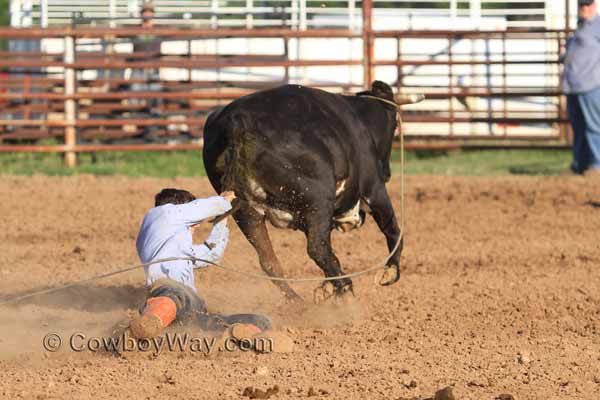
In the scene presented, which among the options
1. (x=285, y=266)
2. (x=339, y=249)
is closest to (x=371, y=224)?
(x=339, y=249)

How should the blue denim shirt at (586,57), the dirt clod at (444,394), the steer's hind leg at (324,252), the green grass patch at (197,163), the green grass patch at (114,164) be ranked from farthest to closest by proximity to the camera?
the green grass patch at (197,163) < the green grass patch at (114,164) < the blue denim shirt at (586,57) < the steer's hind leg at (324,252) < the dirt clod at (444,394)

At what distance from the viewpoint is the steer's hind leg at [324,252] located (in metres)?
6.14

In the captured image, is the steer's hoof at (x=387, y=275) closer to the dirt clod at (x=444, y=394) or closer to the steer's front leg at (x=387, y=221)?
the steer's front leg at (x=387, y=221)

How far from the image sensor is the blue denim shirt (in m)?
13.0

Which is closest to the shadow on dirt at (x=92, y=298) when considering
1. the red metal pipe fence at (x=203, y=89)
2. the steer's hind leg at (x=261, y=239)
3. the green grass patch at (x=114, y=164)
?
the steer's hind leg at (x=261, y=239)

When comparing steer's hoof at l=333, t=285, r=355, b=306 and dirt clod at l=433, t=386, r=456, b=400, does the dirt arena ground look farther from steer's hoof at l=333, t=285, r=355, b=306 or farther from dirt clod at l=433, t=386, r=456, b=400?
dirt clod at l=433, t=386, r=456, b=400

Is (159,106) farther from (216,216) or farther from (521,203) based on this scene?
(216,216)

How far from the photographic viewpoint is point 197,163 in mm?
14375

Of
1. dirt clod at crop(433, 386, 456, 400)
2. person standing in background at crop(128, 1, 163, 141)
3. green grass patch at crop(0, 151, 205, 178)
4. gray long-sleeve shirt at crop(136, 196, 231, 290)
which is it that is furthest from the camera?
person standing in background at crop(128, 1, 163, 141)

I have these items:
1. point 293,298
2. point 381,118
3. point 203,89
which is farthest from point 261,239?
point 203,89

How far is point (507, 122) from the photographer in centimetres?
1480

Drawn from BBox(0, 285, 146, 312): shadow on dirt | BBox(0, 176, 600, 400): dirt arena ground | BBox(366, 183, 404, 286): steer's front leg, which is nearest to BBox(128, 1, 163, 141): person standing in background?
BBox(0, 176, 600, 400): dirt arena ground

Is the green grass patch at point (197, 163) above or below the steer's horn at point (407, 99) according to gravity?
below

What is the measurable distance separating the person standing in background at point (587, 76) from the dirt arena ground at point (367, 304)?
1.02 meters
